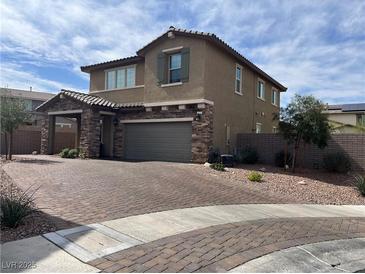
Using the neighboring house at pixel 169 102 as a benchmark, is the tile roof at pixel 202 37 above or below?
above

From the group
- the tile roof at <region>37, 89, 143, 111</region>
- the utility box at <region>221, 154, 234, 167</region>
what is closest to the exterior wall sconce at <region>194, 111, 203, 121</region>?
the utility box at <region>221, 154, 234, 167</region>

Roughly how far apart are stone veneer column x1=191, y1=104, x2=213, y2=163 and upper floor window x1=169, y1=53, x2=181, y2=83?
270cm

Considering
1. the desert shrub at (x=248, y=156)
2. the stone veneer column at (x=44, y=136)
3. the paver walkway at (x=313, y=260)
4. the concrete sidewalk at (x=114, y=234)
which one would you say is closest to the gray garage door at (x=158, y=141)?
the desert shrub at (x=248, y=156)

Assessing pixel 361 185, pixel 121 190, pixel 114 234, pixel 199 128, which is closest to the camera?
pixel 114 234

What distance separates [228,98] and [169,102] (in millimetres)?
3657

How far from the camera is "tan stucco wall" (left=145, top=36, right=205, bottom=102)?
60.1 feet

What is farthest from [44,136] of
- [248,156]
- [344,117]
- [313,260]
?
[344,117]

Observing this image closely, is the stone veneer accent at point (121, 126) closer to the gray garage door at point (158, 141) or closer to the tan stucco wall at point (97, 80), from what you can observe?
the gray garage door at point (158, 141)

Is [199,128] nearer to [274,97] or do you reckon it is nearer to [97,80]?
[97,80]

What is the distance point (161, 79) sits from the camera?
19.9 meters

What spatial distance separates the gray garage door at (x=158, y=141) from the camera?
19031mm

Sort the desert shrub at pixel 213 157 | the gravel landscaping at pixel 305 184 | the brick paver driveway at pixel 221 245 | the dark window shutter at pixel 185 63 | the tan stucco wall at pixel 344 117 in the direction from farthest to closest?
the tan stucco wall at pixel 344 117, the dark window shutter at pixel 185 63, the desert shrub at pixel 213 157, the gravel landscaping at pixel 305 184, the brick paver driveway at pixel 221 245

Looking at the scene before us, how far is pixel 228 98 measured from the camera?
20.7 m

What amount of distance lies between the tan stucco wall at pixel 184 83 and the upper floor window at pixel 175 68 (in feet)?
1.76
